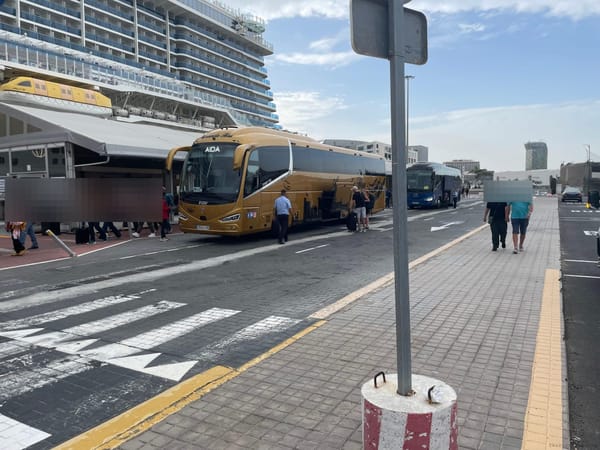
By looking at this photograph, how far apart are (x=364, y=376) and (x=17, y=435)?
2.82m

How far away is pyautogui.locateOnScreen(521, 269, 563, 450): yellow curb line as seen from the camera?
11.1 ft

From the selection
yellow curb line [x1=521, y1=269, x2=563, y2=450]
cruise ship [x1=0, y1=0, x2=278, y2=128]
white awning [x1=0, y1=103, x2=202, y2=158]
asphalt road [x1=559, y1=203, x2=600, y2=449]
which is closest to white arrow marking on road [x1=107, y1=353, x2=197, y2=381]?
yellow curb line [x1=521, y1=269, x2=563, y2=450]

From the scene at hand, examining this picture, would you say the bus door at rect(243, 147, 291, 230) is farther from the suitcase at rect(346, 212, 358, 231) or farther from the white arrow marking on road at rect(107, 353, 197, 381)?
the white arrow marking on road at rect(107, 353, 197, 381)

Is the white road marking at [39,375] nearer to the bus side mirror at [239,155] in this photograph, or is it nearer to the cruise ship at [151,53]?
the bus side mirror at [239,155]

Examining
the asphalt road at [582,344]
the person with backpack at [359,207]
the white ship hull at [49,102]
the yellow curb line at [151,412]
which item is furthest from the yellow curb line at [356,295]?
the white ship hull at [49,102]

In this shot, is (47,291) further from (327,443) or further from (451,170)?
(451,170)

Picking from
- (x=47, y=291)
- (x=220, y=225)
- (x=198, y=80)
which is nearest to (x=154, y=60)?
(x=198, y=80)

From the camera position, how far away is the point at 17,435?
11.7ft

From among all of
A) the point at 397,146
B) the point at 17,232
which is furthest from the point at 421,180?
the point at 397,146

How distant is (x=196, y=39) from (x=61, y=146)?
3347 inches

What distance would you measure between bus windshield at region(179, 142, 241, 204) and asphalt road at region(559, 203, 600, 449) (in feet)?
31.2

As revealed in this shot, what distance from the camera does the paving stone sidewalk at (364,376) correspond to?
3.46m

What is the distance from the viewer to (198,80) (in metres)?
96.2

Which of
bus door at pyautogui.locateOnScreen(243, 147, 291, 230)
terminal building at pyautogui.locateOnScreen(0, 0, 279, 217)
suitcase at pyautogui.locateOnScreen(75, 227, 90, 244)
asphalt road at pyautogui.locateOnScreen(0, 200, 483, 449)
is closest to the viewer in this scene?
asphalt road at pyautogui.locateOnScreen(0, 200, 483, 449)
